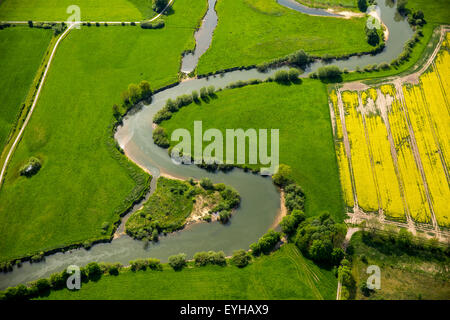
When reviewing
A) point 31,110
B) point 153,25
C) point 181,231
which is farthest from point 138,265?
point 153,25

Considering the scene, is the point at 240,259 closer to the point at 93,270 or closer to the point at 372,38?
the point at 93,270

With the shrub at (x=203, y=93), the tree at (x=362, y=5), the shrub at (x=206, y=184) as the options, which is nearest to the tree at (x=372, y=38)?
the tree at (x=362, y=5)

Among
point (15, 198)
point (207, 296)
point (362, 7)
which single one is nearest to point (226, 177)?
point (207, 296)

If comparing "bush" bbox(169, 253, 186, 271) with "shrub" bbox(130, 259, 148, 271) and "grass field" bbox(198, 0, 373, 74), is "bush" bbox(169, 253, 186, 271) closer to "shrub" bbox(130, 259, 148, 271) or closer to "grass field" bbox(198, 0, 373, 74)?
"shrub" bbox(130, 259, 148, 271)

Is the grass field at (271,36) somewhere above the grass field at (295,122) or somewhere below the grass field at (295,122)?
above

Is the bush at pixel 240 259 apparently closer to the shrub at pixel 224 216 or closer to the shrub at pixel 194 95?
the shrub at pixel 224 216
